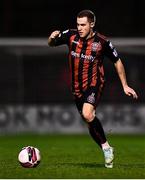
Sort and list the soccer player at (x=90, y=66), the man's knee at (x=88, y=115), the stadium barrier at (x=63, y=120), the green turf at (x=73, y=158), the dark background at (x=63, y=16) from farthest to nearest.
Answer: the dark background at (x=63, y=16) → the stadium barrier at (x=63, y=120) → the soccer player at (x=90, y=66) → the man's knee at (x=88, y=115) → the green turf at (x=73, y=158)

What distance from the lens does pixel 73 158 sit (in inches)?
495

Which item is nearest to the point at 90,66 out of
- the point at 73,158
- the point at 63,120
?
the point at 73,158

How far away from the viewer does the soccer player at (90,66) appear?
1064 centimetres

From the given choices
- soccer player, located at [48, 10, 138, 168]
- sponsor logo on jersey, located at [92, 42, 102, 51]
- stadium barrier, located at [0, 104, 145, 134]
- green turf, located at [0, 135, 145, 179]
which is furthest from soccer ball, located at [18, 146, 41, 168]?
stadium barrier, located at [0, 104, 145, 134]

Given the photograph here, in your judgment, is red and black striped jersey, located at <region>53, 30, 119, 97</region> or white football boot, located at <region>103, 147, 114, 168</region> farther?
red and black striped jersey, located at <region>53, 30, 119, 97</region>

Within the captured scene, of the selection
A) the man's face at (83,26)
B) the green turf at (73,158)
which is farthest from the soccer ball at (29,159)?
the man's face at (83,26)

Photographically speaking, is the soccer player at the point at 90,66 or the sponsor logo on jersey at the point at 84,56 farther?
the sponsor logo on jersey at the point at 84,56

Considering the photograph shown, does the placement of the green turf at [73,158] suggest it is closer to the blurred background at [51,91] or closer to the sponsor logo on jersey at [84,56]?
the blurred background at [51,91]

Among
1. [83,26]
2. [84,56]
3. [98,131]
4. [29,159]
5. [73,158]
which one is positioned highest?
[83,26]

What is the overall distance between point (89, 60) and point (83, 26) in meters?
0.47

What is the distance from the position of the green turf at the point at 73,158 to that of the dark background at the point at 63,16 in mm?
6188

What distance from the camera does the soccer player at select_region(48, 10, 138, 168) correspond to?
10.6 m

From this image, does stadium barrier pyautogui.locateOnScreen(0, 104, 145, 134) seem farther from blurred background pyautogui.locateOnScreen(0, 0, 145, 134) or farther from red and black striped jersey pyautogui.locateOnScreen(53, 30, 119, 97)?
red and black striped jersey pyautogui.locateOnScreen(53, 30, 119, 97)

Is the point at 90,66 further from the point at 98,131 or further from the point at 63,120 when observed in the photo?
the point at 63,120
